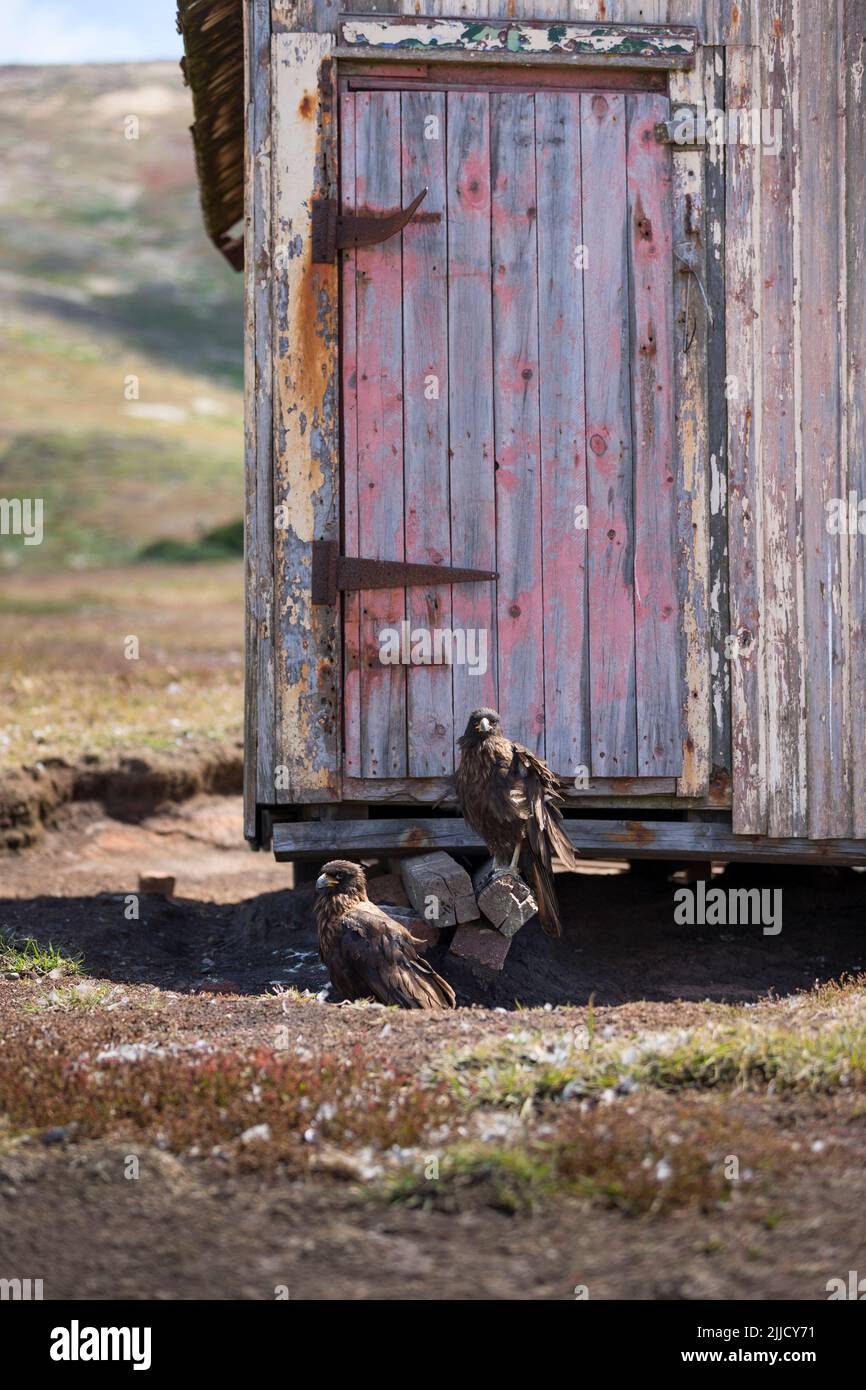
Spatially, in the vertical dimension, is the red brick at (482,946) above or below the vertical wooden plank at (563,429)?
below

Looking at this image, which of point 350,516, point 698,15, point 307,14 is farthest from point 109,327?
point 350,516

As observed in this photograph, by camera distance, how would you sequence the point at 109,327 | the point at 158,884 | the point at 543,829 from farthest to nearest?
the point at 109,327
the point at 158,884
the point at 543,829

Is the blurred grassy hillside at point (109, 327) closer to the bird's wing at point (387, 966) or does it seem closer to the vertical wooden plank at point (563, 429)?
the vertical wooden plank at point (563, 429)

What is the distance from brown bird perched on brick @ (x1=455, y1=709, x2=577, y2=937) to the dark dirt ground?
51 cm

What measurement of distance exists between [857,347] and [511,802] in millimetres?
2697

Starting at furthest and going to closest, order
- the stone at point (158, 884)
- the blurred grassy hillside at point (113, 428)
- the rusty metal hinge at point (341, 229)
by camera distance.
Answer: the blurred grassy hillside at point (113, 428) < the stone at point (158, 884) < the rusty metal hinge at point (341, 229)

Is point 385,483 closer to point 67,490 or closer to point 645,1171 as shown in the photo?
point 645,1171

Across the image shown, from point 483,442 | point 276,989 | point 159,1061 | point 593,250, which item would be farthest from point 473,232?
point 159,1061

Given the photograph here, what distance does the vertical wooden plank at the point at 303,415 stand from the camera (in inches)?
253

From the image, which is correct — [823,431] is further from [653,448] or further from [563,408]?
[563,408]

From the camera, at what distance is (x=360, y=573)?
255 inches

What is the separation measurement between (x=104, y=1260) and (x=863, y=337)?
520 cm

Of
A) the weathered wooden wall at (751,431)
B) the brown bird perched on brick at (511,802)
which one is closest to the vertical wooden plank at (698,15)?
the weathered wooden wall at (751,431)

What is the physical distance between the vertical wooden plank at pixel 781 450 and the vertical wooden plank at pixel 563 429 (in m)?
0.86
